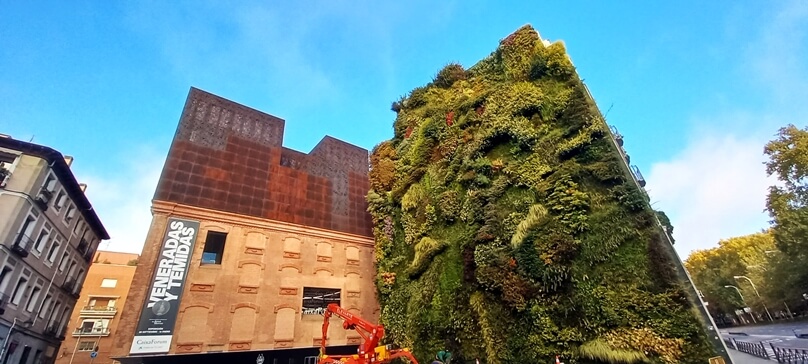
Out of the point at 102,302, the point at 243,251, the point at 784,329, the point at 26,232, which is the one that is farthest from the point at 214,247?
the point at 784,329

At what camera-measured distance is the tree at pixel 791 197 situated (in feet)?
93.8

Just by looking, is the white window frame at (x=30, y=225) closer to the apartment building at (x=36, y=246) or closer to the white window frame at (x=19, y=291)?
the apartment building at (x=36, y=246)

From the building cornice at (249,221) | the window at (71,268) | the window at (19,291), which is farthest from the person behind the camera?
the window at (71,268)

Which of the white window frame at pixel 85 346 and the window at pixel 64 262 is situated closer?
the window at pixel 64 262

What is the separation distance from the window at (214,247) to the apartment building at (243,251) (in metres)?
0.08

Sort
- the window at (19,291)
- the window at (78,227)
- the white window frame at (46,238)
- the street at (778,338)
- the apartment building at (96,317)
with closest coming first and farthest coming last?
the street at (778,338) → the window at (19,291) → the white window frame at (46,238) → the window at (78,227) → the apartment building at (96,317)

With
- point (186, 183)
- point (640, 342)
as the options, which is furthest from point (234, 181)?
point (640, 342)

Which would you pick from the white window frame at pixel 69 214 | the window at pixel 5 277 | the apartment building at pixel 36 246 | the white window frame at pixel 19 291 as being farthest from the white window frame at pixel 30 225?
the white window frame at pixel 69 214

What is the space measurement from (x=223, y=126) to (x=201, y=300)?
12608 mm

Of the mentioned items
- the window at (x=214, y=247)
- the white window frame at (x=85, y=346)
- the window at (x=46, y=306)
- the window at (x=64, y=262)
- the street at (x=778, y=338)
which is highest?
the window at (x=64, y=262)

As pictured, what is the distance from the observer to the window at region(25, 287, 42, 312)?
2654 centimetres

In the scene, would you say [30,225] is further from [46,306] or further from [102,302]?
[102,302]

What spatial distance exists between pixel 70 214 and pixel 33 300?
7.90 metres

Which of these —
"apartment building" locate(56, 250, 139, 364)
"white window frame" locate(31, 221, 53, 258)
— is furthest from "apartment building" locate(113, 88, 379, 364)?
"apartment building" locate(56, 250, 139, 364)
